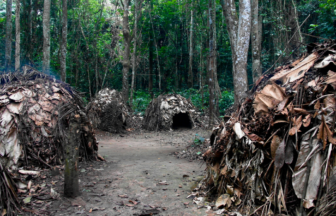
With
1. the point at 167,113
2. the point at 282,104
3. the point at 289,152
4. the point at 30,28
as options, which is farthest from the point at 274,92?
the point at 30,28

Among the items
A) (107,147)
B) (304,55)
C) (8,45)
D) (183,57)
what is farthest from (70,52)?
(304,55)

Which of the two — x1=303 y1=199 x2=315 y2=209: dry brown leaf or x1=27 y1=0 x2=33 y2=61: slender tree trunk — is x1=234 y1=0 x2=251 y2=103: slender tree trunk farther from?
x1=27 y1=0 x2=33 y2=61: slender tree trunk

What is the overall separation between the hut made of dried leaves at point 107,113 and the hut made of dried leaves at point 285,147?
794 centimetres

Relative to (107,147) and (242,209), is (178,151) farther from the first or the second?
(242,209)

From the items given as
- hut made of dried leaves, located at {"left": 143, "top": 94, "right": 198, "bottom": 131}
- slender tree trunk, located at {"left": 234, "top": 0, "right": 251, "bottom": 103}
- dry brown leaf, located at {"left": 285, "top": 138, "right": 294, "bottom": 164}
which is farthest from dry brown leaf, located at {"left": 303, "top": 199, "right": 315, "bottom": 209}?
hut made of dried leaves, located at {"left": 143, "top": 94, "right": 198, "bottom": 131}

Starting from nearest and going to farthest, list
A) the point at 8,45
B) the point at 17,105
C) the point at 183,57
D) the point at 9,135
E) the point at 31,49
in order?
the point at 9,135, the point at 17,105, the point at 8,45, the point at 31,49, the point at 183,57

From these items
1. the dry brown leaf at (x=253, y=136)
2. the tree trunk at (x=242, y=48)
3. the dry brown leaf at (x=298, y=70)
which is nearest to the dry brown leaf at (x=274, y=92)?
the dry brown leaf at (x=298, y=70)

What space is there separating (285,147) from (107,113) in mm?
9679

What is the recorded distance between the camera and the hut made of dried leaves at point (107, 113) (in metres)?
11.7

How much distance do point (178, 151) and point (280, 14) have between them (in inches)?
444

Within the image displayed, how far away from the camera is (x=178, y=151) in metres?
8.22

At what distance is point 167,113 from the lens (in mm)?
12500

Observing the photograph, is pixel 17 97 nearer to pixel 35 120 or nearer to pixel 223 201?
pixel 35 120

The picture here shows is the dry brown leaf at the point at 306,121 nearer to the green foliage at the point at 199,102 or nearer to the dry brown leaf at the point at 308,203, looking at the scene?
the dry brown leaf at the point at 308,203
